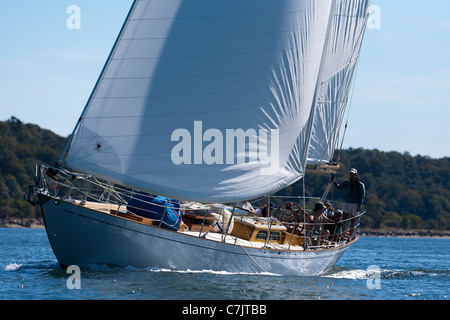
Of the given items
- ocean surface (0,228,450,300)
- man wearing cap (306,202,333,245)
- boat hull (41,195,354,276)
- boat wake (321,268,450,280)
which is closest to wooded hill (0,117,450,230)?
boat wake (321,268,450,280)

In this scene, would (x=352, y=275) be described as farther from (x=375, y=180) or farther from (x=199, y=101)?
(x=375, y=180)

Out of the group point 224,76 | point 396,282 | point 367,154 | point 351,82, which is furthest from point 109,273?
point 367,154

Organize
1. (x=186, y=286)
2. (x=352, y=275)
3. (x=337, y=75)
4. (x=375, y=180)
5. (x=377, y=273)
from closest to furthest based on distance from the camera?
(x=186, y=286), (x=352, y=275), (x=377, y=273), (x=337, y=75), (x=375, y=180)

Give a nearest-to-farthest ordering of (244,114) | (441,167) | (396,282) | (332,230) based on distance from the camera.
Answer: (244,114)
(396,282)
(332,230)
(441,167)

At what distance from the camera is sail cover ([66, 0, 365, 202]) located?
16297mm

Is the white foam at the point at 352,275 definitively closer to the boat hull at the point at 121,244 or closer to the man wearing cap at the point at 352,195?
the man wearing cap at the point at 352,195

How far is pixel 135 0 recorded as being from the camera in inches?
643

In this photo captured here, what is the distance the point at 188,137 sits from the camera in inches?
664

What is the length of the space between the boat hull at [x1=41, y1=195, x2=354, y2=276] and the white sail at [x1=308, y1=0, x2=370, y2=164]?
678 cm

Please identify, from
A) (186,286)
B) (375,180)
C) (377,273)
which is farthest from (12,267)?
(375,180)

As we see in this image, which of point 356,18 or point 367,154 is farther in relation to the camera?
point 367,154

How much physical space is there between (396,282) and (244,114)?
22.0 ft

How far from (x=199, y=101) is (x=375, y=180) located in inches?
4105
